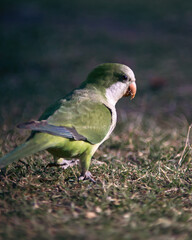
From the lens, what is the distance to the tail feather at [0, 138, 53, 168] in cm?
243

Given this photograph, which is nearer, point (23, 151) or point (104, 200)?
point (23, 151)

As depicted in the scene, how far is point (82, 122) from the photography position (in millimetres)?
2961

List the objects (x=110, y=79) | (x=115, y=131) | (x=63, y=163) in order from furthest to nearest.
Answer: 1. (x=115, y=131)
2. (x=110, y=79)
3. (x=63, y=163)

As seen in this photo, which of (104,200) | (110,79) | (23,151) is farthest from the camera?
(110,79)

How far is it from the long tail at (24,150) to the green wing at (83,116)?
0.60ft

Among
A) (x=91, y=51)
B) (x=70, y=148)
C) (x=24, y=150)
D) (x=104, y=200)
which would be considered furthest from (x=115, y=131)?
(x=91, y=51)

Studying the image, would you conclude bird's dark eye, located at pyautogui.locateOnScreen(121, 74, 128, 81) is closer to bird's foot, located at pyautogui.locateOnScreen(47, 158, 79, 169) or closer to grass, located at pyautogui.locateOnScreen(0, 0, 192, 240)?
grass, located at pyautogui.locateOnScreen(0, 0, 192, 240)

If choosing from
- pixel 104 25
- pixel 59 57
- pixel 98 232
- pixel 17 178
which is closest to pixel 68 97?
pixel 17 178

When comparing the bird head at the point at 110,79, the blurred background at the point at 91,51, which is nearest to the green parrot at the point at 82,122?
the bird head at the point at 110,79

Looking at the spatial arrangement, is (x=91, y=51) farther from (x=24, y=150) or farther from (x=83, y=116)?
(x=24, y=150)

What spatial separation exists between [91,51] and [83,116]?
5386 millimetres

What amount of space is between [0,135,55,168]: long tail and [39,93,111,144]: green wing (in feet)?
0.60

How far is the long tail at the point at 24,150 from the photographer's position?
2.43 meters

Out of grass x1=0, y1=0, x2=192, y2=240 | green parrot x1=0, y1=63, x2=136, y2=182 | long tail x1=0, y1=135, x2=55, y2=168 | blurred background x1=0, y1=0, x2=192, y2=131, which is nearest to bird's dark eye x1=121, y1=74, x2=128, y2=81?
green parrot x1=0, y1=63, x2=136, y2=182
